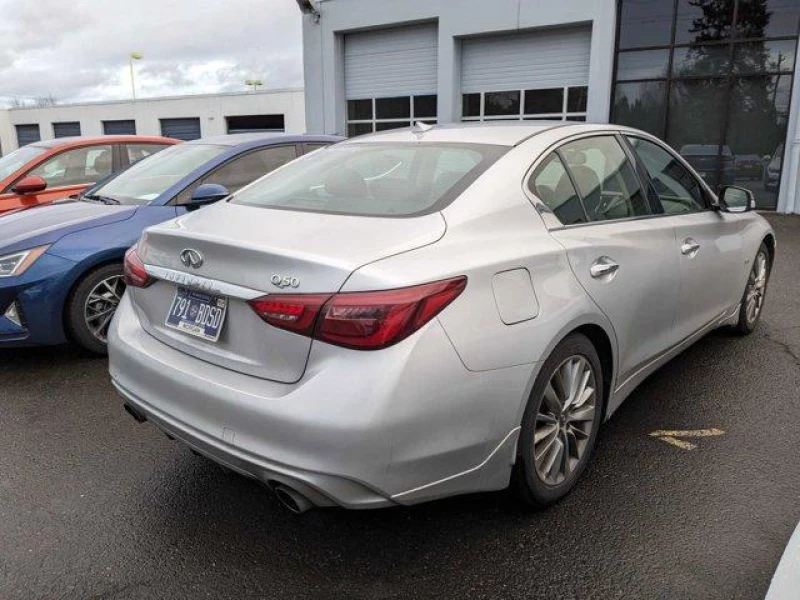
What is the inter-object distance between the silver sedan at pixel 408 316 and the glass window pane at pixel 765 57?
39.9 ft

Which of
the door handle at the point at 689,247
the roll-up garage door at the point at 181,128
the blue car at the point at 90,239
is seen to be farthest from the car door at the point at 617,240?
the roll-up garage door at the point at 181,128

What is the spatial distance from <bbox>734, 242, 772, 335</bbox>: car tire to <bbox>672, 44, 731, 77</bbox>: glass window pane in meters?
10.2

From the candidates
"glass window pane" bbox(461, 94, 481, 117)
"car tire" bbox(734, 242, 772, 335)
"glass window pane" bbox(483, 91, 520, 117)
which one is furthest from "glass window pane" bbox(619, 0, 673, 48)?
"car tire" bbox(734, 242, 772, 335)

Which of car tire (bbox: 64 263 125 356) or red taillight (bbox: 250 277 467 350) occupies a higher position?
red taillight (bbox: 250 277 467 350)

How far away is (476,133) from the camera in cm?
309

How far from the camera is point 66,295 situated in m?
4.33

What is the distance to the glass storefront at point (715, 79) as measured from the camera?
1310 cm

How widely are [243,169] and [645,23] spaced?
11769 millimetres

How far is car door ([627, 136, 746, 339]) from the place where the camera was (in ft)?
11.7

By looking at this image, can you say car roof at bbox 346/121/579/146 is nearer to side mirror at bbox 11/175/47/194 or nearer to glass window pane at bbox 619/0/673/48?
side mirror at bbox 11/175/47/194

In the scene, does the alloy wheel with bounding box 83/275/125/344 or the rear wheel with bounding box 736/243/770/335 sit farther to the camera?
the rear wheel with bounding box 736/243/770/335

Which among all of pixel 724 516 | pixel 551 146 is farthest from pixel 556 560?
pixel 551 146

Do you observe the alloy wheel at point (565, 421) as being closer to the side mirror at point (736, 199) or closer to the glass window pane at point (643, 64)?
the side mirror at point (736, 199)

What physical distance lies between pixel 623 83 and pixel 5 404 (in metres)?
13.8
